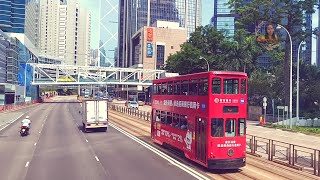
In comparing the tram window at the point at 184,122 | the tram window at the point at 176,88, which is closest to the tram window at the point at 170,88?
the tram window at the point at 176,88

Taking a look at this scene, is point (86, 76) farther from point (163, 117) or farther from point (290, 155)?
point (290, 155)

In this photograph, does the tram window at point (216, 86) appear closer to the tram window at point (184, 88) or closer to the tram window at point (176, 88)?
the tram window at point (184, 88)

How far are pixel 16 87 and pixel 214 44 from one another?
56.8m

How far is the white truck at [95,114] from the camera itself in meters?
34.4

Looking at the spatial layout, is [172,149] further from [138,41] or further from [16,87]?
[138,41]

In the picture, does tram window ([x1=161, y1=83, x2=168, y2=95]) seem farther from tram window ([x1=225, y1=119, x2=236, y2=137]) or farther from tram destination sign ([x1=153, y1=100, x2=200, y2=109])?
tram window ([x1=225, y1=119, x2=236, y2=137])

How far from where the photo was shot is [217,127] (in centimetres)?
1716

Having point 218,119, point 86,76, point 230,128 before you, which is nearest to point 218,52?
point 230,128

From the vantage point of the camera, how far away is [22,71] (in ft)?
383

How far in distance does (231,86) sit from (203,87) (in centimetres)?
137

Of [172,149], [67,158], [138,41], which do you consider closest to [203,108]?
[172,149]

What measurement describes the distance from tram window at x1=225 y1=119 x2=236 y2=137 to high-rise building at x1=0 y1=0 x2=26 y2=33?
394 ft

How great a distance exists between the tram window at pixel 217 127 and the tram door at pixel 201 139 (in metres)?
0.43

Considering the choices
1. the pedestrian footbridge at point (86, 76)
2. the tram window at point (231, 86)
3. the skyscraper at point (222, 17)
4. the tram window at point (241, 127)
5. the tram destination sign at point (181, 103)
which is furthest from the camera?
the skyscraper at point (222, 17)
